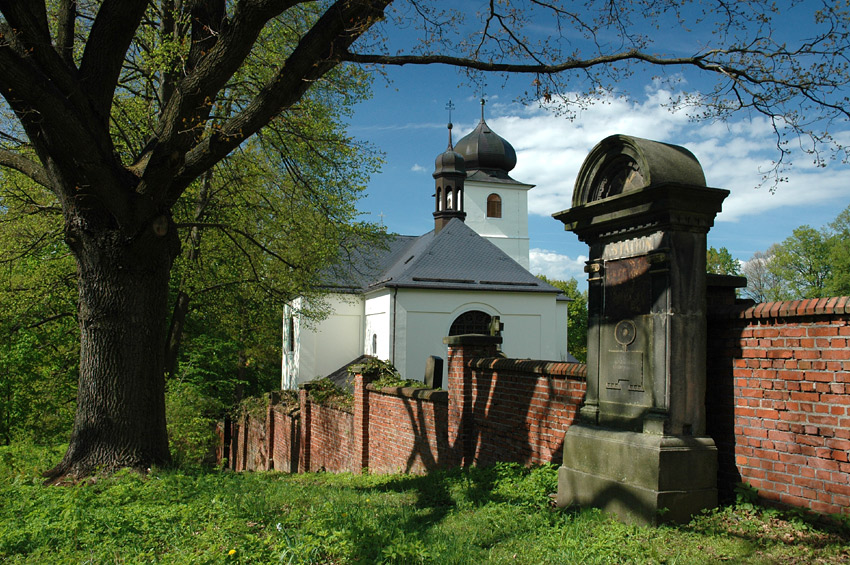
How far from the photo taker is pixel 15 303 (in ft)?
53.3

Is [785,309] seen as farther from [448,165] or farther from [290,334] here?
[448,165]

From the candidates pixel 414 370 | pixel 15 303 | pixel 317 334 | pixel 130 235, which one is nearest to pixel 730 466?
pixel 130 235

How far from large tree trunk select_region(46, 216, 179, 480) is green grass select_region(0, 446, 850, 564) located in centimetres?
47

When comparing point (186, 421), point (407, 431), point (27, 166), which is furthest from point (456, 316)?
point (27, 166)

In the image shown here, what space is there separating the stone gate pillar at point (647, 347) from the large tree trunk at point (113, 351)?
4524 mm

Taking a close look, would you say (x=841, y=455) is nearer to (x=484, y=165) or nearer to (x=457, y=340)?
(x=457, y=340)

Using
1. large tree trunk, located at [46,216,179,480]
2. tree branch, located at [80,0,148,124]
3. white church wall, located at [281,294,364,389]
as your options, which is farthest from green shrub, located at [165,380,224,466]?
white church wall, located at [281,294,364,389]

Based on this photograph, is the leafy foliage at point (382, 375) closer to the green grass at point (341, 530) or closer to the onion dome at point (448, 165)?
the green grass at point (341, 530)

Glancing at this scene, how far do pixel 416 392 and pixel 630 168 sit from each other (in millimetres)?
5848

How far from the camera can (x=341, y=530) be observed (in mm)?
4781

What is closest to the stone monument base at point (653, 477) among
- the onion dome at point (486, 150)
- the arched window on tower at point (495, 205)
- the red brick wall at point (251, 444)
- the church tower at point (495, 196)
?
the red brick wall at point (251, 444)

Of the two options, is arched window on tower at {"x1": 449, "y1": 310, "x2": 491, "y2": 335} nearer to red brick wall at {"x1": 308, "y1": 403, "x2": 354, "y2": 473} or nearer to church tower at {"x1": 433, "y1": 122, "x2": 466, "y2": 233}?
church tower at {"x1": 433, "y1": 122, "x2": 466, "y2": 233}

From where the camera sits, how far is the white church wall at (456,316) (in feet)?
93.7

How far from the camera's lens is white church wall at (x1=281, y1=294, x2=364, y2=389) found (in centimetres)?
3309
